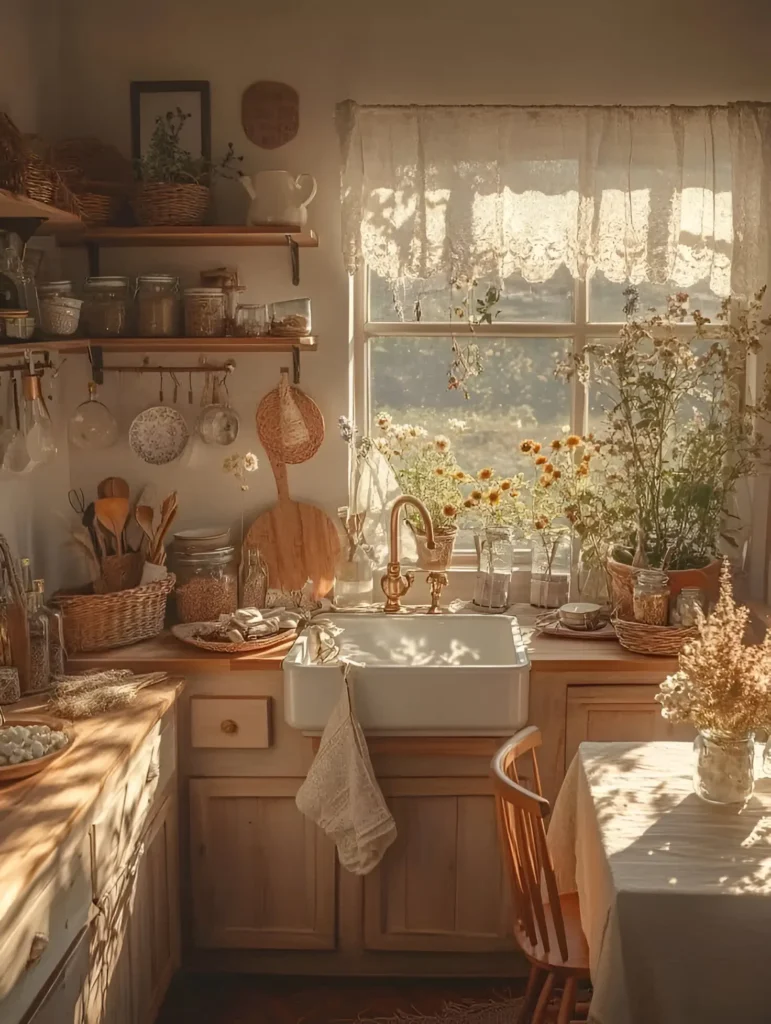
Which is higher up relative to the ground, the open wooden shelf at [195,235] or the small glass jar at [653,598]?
the open wooden shelf at [195,235]

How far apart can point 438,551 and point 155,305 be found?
105 cm

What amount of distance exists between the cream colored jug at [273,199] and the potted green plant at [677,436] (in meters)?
0.88

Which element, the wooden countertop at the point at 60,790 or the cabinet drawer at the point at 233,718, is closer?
the wooden countertop at the point at 60,790

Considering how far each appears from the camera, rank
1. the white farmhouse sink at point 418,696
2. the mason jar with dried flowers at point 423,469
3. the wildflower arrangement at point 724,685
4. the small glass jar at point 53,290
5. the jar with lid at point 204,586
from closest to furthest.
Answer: the wildflower arrangement at point 724,685 → the white farmhouse sink at point 418,696 → the small glass jar at point 53,290 → the jar with lid at point 204,586 → the mason jar with dried flowers at point 423,469

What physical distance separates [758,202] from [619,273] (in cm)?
42

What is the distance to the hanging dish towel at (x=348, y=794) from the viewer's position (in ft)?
8.93

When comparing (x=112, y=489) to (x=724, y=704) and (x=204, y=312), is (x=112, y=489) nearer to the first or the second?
(x=204, y=312)

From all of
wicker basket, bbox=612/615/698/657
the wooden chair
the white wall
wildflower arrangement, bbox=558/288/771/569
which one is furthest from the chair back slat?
the white wall

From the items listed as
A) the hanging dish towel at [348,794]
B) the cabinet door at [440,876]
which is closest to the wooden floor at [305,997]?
the cabinet door at [440,876]

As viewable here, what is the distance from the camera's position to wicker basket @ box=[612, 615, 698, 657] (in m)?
2.90

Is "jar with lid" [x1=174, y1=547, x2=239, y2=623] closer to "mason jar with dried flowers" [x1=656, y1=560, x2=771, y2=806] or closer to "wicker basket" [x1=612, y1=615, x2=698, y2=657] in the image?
"wicker basket" [x1=612, y1=615, x2=698, y2=657]

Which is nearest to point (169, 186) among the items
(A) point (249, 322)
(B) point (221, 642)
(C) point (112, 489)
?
(A) point (249, 322)

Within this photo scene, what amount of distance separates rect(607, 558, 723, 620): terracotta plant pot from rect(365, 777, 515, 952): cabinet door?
2.05ft

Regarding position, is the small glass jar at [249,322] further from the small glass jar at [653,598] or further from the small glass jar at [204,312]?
the small glass jar at [653,598]
